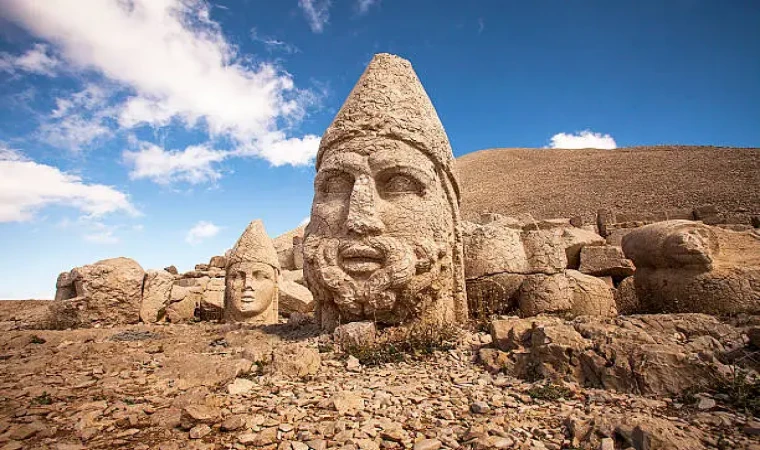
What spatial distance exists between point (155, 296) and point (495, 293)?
684 cm

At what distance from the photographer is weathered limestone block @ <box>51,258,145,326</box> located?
7.39m

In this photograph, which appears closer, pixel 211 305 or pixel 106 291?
pixel 106 291

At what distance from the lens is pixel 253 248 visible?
8.11 meters

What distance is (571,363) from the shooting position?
289 cm

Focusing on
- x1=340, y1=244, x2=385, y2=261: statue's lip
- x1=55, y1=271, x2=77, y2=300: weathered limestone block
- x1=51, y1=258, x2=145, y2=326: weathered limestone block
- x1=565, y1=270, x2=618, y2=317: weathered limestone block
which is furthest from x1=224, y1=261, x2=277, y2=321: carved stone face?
x1=565, y1=270, x2=618, y2=317: weathered limestone block

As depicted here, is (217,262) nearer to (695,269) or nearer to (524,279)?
(524,279)

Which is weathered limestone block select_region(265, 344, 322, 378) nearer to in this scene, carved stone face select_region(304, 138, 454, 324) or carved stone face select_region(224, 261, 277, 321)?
carved stone face select_region(304, 138, 454, 324)

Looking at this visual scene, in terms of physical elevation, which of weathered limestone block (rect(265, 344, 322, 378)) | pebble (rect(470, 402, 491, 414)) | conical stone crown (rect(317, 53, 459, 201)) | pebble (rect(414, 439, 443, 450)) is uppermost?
conical stone crown (rect(317, 53, 459, 201))

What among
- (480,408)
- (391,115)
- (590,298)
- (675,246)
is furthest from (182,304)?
(675,246)

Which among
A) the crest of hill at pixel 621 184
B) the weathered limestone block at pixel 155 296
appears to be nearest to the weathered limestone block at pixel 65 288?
the weathered limestone block at pixel 155 296

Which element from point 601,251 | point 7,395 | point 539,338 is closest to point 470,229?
point 539,338

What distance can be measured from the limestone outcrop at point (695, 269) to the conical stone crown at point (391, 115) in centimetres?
285

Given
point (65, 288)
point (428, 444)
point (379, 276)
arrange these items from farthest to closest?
point (65, 288), point (379, 276), point (428, 444)

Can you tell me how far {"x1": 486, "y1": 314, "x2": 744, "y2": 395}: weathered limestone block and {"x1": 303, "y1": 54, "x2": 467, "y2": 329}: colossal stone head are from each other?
3.30 feet
